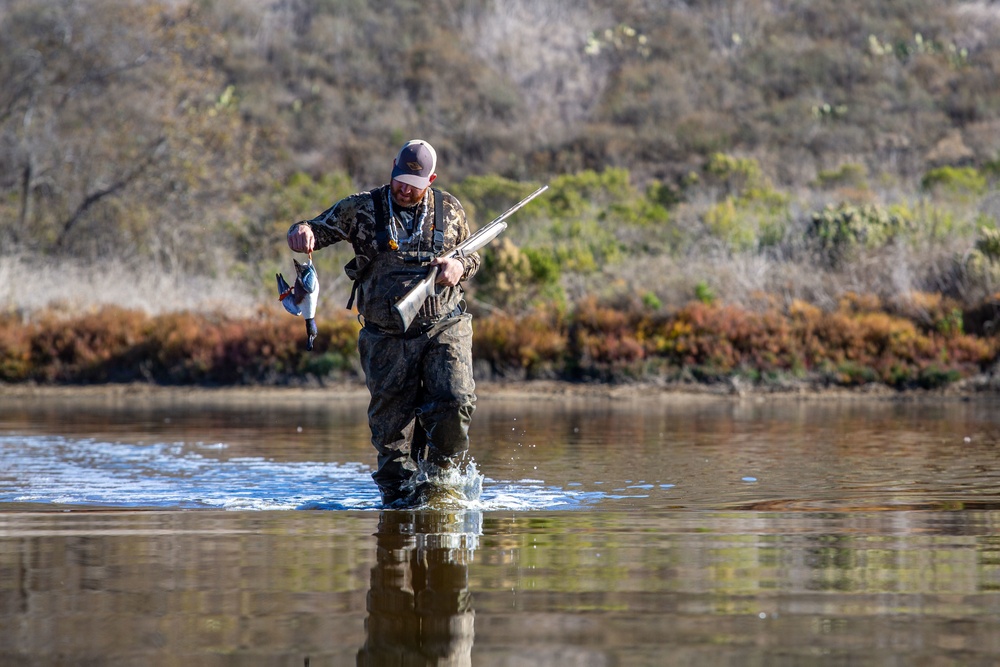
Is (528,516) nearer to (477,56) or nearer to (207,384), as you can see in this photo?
(207,384)

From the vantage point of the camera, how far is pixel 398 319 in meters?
8.73

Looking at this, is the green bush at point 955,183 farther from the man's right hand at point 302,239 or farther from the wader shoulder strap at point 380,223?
the man's right hand at point 302,239

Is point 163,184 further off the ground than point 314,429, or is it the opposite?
point 163,184

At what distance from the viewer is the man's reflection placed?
4660 mm

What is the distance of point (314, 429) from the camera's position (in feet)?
47.4

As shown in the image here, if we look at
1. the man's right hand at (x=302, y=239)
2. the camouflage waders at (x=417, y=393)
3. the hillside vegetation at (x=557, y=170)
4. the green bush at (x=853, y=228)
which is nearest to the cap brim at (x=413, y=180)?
the man's right hand at (x=302, y=239)

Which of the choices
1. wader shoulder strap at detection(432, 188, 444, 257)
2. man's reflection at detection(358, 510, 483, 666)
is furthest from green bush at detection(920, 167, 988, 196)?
man's reflection at detection(358, 510, 483, 666)

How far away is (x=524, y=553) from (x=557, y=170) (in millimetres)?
42253

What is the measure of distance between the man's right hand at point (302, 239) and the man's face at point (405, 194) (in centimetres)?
55

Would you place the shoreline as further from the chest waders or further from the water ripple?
the chest waders

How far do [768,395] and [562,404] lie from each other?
8.59 feet

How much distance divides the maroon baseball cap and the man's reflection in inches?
77.3

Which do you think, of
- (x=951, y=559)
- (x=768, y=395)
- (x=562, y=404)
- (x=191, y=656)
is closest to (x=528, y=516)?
(x=951, y=559)

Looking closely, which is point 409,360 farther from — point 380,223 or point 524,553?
point 524,553
